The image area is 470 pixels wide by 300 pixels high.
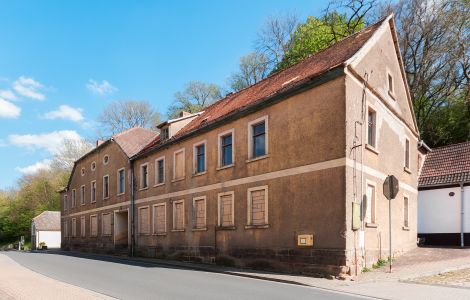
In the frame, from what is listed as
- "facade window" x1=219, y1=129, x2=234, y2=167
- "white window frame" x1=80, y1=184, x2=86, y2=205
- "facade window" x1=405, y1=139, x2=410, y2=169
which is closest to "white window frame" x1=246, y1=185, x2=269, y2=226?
"facade window" x1=219, y1=129, x2=234, y2=167

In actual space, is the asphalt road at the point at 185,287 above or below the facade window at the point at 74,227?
above

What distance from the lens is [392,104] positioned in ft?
63.1

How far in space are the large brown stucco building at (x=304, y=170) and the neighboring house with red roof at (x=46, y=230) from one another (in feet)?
126

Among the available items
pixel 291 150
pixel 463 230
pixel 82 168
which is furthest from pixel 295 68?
pixel 82 168

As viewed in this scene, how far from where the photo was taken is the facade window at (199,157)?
2188cm

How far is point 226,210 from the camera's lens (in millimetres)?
19547

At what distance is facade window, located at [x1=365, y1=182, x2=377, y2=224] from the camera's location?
1586 cm

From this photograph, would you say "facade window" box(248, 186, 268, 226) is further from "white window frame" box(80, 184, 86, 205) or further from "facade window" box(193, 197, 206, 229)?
"white window frame" box(80, 184, 86, 205)

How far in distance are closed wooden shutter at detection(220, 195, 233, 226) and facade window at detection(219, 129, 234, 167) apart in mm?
1588

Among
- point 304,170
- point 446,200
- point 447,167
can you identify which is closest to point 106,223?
point 304,170

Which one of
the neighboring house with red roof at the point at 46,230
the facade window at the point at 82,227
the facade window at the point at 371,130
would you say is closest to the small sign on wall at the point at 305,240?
the facade window at the point at 371,130

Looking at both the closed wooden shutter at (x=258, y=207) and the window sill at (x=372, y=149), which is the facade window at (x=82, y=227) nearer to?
the closed wooden shutter at (x=258, y=207)

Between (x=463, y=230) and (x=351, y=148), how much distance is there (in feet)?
34.4

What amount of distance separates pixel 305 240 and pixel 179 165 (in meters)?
10.6
